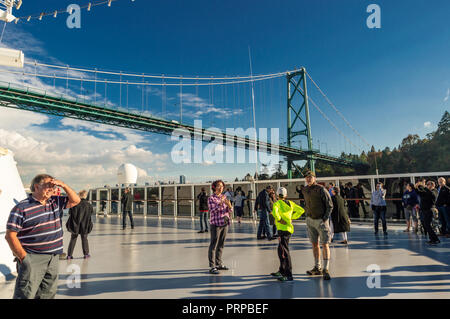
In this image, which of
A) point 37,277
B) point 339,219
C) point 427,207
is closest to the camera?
point 37,277

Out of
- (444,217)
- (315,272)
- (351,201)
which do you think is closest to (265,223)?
(315,272)

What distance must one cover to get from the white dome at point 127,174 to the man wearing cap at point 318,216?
27902 millimetres

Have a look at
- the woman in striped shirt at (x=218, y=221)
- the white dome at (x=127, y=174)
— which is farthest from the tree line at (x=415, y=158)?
the woman in striped shirt at (x=218, y=221)

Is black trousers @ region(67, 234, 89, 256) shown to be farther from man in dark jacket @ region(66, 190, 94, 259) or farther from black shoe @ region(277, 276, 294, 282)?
black shoe @ region(277, 276, 294, 282)

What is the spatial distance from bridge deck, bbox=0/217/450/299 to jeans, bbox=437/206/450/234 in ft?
1.61

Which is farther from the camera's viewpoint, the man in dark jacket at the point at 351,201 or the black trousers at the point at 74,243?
the man in dark jacket at the point at 351,201

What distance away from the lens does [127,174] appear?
99.7 feet

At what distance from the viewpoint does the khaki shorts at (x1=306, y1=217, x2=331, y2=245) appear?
4381 mm

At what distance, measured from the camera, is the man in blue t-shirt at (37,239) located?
2463mm

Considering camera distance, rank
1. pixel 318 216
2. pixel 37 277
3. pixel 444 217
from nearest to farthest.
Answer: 1. pixel 37 277
2. pixel 318 216
3. pixel 444 217

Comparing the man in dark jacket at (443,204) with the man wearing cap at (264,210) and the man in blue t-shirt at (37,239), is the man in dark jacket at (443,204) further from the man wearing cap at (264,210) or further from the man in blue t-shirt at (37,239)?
the man in blue t-shirt at (37,239)

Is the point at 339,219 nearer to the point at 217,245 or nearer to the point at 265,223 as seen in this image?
the point at 265,223

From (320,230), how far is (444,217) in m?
5.09
